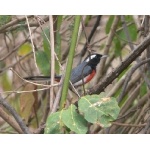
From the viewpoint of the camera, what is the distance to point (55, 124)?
0.97 metres

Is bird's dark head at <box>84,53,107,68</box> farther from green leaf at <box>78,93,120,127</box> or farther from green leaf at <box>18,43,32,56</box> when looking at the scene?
green leaf at <box>18,43,32,56</box>

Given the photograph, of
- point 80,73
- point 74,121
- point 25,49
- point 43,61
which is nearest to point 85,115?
point 74,121

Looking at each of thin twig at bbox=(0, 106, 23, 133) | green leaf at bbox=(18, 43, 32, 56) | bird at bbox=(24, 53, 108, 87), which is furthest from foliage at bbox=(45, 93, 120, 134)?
green leaf at bbox=(18, 43, 32, 56)

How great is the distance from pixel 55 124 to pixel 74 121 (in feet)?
0.14

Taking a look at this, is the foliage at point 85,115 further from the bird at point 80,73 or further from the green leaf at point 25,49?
the green leaf at point 25,49

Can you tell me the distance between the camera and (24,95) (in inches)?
62.7

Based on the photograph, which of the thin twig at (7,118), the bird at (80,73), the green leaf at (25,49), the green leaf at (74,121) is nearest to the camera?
the green leaf at (74,121)

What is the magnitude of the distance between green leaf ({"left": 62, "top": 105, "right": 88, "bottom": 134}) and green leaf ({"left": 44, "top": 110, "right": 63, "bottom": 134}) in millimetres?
16

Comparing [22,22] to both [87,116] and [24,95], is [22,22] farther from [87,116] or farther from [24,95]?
[87,116]

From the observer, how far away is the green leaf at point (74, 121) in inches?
36.7

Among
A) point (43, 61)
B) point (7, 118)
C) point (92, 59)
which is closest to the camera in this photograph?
point (7, 118)

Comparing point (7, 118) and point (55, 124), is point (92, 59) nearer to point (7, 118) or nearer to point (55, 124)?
point (7, 118)

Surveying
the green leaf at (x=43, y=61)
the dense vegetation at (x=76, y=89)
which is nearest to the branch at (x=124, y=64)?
the dense vegetation at (x=76, y=89)

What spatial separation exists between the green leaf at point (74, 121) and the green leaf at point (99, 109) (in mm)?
14
